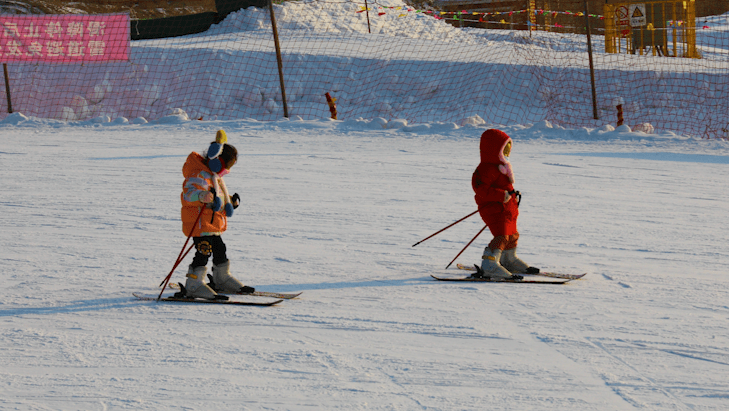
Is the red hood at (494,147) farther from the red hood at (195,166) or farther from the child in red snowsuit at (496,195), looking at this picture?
the red hood at (195,166)

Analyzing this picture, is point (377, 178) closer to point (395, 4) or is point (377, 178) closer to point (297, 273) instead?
point (297, 273)

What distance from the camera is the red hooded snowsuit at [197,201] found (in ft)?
15.2

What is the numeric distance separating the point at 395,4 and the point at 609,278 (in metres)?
22.2

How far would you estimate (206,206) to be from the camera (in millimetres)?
4703

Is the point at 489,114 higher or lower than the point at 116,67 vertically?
lower

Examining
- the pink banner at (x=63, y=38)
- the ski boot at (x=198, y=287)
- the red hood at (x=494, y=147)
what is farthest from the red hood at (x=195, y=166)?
the pink banner at (x=63, y=38)

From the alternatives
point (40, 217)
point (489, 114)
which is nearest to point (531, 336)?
point (40, 217)

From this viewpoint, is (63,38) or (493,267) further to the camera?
(63,38)

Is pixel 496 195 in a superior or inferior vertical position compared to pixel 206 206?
inferior

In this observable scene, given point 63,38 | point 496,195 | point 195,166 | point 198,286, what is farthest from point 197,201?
point 63,38

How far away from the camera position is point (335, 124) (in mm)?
13180

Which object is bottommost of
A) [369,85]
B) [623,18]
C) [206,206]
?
[206,206]

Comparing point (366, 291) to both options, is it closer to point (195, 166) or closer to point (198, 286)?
point (198, 286)

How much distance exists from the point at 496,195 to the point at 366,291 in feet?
3.79
